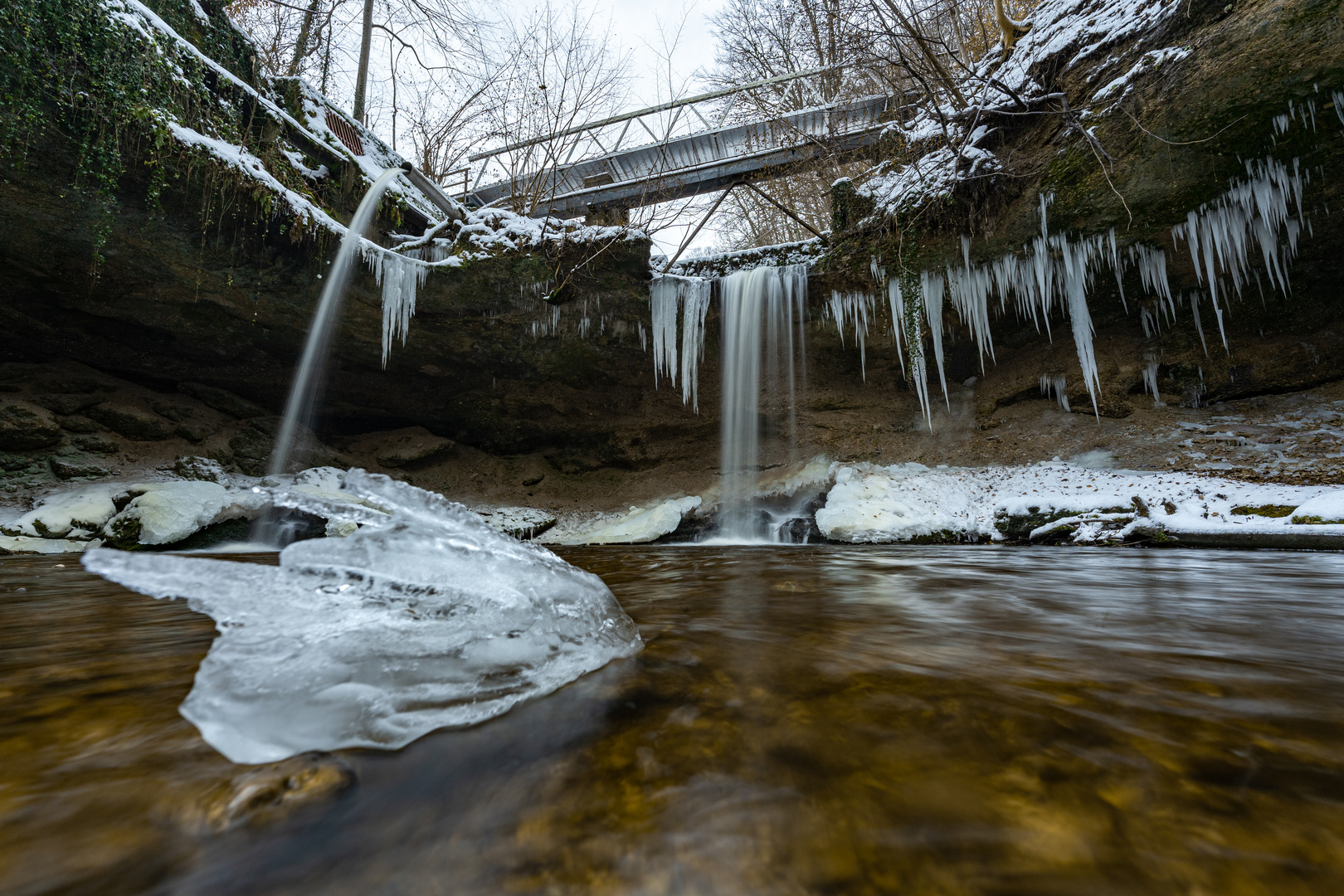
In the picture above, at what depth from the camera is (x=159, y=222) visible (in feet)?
19.8

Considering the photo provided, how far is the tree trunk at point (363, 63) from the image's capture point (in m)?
11.8

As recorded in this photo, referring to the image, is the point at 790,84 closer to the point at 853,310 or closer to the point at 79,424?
the point at 853,310

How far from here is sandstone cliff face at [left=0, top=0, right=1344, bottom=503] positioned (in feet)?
17.6

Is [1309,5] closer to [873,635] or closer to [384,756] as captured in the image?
[873,635]

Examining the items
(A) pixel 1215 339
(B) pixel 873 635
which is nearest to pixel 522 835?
(B) pixel 873 635

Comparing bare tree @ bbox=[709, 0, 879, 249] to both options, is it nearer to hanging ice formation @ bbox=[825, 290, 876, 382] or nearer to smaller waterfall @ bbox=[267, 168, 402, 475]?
hanging ice formation @ bbox=[825, 290, 876, 382]

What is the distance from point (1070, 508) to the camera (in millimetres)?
5754

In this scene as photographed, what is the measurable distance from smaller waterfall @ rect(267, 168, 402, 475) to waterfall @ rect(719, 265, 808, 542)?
5271mm

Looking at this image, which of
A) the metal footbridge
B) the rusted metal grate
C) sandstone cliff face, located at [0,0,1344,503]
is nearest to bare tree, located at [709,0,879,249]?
the metal footbridge

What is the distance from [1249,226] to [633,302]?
23.8 ft

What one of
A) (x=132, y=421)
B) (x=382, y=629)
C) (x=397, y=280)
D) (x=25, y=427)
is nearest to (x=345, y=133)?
(x=397, y=280)

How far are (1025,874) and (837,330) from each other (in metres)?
8.15

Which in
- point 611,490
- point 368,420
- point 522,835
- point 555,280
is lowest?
point 522,835

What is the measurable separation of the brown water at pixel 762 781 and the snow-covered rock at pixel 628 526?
592 cm
